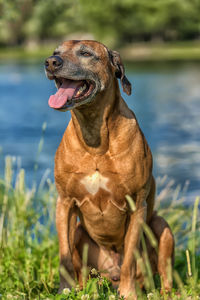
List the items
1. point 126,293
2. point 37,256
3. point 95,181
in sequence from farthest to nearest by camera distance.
Answer: point 37,256 → point 126,293 → point 95,181

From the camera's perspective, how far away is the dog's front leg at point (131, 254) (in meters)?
3.95

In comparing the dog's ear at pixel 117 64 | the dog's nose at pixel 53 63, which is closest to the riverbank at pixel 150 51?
the dog's ear at pixel 117 64

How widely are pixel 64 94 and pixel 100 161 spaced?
570 mm

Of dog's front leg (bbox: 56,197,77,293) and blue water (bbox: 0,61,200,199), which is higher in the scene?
blue water (bbox: 0,61,200,199)

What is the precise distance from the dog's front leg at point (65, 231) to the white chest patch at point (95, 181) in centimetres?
23

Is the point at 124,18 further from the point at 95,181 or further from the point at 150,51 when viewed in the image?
the point at 95,181

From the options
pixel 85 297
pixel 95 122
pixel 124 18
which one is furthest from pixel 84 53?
pixel 124 18

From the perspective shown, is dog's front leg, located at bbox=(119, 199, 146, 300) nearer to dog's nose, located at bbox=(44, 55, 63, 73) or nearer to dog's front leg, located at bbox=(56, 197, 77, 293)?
dog's front leg, located at bbox=(56, 197, 77, 293)

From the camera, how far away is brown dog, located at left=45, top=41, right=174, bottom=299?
367cm

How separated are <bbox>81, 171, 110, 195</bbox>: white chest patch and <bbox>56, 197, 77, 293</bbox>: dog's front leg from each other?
229 mm

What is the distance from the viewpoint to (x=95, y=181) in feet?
12.4

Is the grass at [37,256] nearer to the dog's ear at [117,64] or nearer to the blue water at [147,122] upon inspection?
the blue water at [147,122]

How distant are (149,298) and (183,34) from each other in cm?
6594

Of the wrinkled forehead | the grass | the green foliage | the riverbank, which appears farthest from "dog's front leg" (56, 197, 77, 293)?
the riverbank
